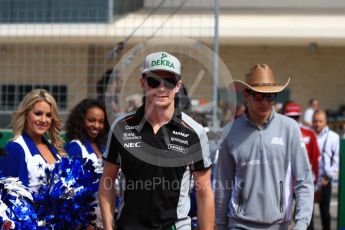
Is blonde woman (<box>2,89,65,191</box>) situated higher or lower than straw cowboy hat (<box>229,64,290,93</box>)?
lower

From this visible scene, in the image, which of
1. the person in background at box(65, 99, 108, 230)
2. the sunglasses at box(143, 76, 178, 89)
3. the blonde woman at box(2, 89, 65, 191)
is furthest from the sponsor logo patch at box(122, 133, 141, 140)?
the person in background at box(65, 99, 108, 230)

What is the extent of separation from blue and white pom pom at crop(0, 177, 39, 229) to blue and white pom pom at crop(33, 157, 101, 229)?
0.19 meters

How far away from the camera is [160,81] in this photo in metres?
4.64

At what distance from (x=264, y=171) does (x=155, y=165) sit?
51.8 inches

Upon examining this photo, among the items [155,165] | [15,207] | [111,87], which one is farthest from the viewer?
[111,87]

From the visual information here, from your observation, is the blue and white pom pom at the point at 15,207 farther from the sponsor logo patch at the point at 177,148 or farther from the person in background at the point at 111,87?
the person in background at the point at 111,87

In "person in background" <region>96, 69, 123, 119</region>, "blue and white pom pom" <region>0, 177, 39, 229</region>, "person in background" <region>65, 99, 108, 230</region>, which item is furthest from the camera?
"person in background" <region>96, 69, 123, 119</region>

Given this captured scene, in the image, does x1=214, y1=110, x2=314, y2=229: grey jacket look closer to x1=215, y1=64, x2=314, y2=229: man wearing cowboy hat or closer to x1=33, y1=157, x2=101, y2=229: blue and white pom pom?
x1=215, y1=64, x2=314, y2=229: man wearing cowboy hat

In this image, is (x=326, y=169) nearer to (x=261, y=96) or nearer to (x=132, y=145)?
(x=261, y=96)

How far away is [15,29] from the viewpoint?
10828mm

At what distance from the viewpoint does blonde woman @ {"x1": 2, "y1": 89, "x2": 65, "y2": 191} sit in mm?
5941

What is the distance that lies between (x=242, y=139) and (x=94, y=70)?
495cm

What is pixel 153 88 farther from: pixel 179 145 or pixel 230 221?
pixel 230 221

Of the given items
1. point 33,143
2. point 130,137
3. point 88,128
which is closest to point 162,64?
point 130,137
